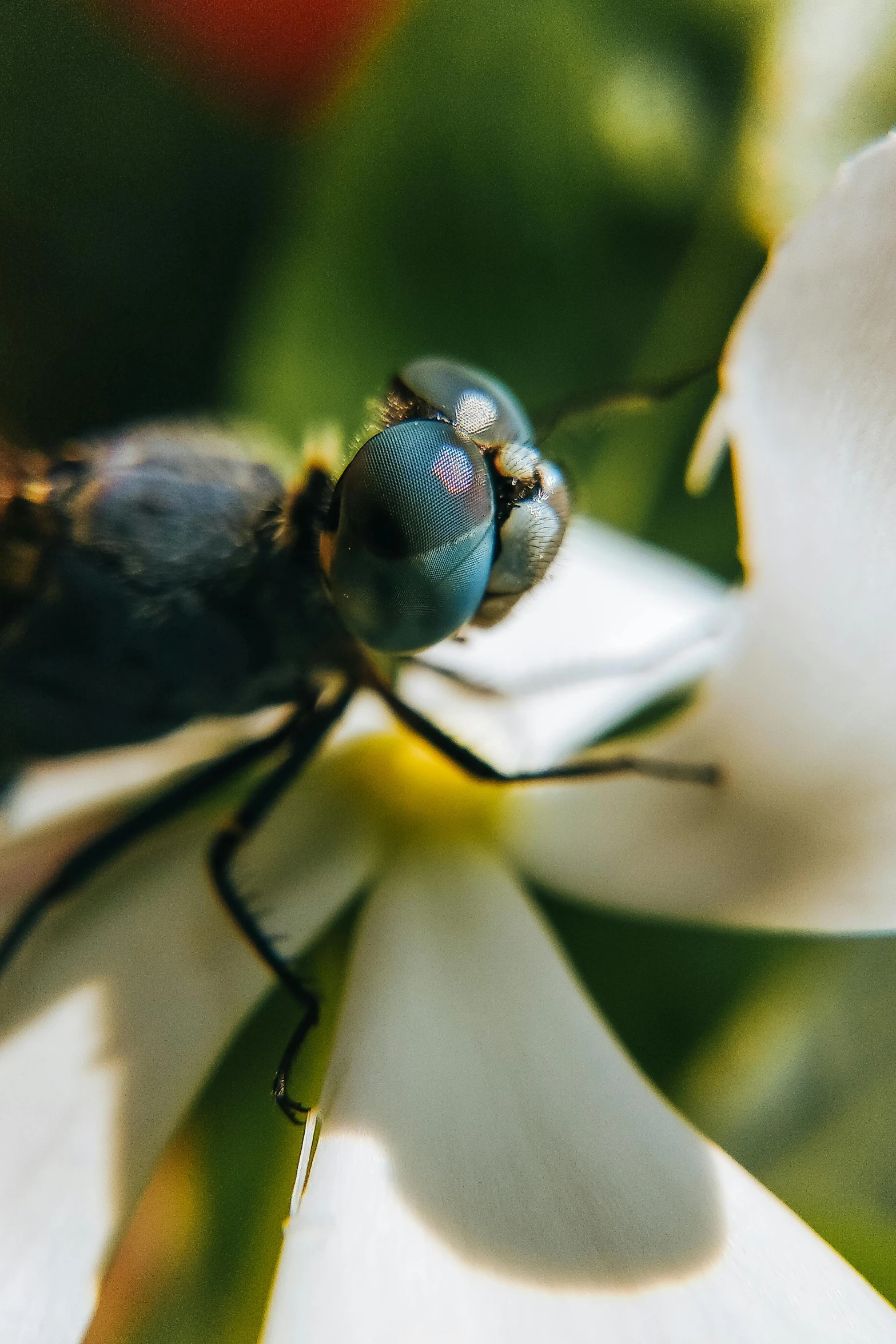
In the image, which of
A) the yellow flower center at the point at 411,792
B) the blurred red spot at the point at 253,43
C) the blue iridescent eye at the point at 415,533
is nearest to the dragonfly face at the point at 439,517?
Answer: the blue iridescent eye at the point at 415,533


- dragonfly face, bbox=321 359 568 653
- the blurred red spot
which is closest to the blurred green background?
the blurred red spot

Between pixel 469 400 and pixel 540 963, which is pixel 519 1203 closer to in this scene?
pixel 540 963

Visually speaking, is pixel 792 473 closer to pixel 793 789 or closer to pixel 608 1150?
pixel 793 789

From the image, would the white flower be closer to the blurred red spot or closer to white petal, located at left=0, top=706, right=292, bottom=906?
white petal, located at left=0, top=706, right=292, bottom=906

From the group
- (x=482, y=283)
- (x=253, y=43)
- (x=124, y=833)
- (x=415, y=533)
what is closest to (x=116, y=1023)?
(x=124, y=833)

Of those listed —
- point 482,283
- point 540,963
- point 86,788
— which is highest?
point 482,283

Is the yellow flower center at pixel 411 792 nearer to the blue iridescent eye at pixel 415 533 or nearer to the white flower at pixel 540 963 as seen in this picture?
the white flower at pixel 540 963

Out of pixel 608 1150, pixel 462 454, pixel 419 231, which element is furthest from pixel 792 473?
pixel 419 231
